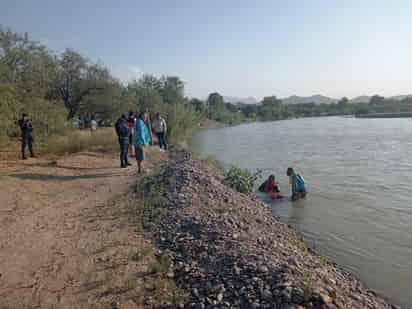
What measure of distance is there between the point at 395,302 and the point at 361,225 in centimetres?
389

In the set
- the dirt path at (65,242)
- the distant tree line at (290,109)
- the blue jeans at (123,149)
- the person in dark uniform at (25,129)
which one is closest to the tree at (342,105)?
the distant tree line at (290,109)

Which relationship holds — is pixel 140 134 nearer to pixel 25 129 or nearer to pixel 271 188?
pixel 271 188

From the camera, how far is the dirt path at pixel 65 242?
12.7ft

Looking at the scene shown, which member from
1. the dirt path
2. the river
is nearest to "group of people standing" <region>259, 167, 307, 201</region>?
the river

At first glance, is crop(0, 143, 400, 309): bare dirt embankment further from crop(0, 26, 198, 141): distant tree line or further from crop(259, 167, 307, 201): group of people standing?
crop(0, 26, 198, 141): distant tree line

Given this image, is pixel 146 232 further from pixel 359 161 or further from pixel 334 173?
pixel 359 161

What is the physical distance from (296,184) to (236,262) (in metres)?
7.19

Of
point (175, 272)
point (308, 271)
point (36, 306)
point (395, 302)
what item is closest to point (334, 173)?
point (395, 302)

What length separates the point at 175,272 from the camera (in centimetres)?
438

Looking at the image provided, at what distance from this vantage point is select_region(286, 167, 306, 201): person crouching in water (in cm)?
1084

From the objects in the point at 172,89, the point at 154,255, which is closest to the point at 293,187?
the point at 154,255

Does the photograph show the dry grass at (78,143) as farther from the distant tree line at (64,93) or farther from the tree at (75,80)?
the tree at (75,80)

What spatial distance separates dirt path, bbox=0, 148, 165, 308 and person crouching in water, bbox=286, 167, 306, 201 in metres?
5.69

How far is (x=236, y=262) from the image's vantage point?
4414mm
